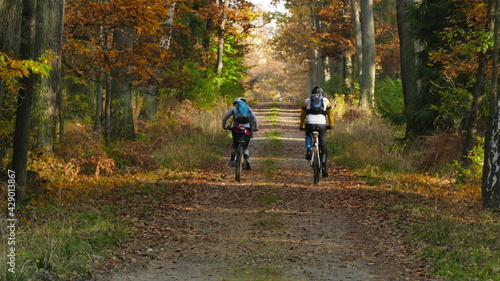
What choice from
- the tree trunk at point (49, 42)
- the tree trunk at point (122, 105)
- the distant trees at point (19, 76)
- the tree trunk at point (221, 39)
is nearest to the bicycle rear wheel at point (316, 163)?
the tree trunk at point (49, 42)

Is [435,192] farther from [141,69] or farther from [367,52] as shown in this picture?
[367,52]

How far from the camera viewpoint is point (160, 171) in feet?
45.9

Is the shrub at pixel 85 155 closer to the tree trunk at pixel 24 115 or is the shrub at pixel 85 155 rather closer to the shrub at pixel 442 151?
the tree trunk at pixel 24 115

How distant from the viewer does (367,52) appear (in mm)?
26469

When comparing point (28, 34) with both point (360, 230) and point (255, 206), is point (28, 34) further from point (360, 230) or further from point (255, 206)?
point (360, 230)

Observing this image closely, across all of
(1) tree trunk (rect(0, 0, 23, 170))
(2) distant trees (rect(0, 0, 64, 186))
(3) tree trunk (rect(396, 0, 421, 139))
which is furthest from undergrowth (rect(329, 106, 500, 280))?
(1) tree trunk (rect(0, 0, 23, 170))

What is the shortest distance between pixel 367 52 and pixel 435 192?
1606 cm

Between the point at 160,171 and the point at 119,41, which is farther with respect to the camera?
the point at 119,41

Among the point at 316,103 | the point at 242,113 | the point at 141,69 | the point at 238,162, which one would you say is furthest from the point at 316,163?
the point at 141,69

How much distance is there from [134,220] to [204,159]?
7.91m

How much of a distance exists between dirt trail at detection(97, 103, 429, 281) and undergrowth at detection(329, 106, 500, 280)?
47 cm

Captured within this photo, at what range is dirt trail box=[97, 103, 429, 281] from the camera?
6734 mm

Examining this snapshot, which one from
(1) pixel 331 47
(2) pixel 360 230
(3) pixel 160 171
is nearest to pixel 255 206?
(2) pixel 360 230

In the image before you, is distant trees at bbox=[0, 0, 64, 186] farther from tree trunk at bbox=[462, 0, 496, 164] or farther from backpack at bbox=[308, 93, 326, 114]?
tree trunk at bbox=[462, 0, 496, 164]
